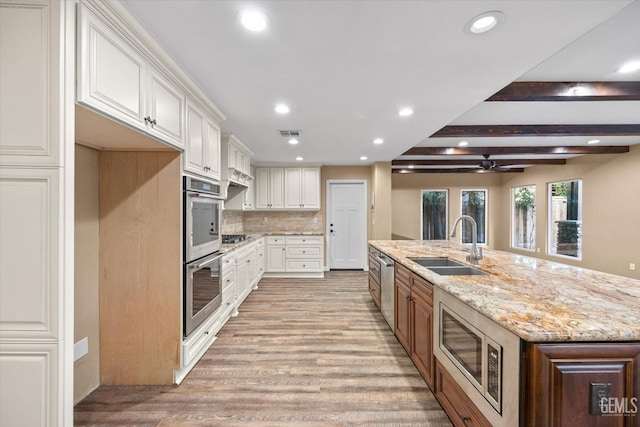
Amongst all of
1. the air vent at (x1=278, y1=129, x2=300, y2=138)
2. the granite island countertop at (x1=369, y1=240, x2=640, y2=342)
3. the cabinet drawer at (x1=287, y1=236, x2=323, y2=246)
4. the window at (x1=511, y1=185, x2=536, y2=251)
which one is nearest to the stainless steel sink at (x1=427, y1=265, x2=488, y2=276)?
the granite island countertop at (x1=369, y1=240, x2=640, y2=342)

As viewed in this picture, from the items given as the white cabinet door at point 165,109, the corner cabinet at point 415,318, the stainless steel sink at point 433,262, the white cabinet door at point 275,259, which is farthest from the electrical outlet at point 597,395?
the white cabinet door at point 275,259

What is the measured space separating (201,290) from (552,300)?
2.52 metres

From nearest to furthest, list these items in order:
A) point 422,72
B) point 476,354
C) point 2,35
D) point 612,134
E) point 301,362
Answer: point 2,35
point 476,354
point 422,72
point 301,362
point 612,134

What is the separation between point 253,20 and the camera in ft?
4.67

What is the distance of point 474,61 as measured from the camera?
1809 millimetres

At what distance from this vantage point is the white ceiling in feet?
4.44

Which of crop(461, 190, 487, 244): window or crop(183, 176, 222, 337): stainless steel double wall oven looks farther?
crop(461, 190, 487, 244): window

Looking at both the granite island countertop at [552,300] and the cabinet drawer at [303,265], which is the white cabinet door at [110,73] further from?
the cabinet drawer at [303,265]

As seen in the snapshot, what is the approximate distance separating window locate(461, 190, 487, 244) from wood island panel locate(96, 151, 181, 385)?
8.25m

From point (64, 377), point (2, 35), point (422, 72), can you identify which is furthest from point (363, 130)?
point (64, 377)

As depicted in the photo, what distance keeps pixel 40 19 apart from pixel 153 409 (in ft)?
7.60

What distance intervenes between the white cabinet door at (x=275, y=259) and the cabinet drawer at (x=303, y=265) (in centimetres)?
15

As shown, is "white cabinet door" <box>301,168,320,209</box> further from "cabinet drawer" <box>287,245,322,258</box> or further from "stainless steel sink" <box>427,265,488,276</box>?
"stainless steel sink" <box>427,265,488,276</box>

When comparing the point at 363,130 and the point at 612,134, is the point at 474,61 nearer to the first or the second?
the point at 363,130
